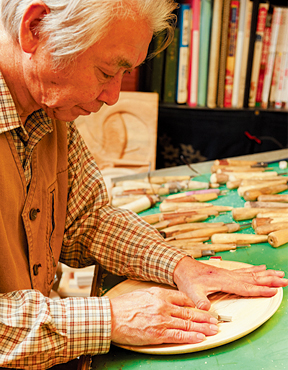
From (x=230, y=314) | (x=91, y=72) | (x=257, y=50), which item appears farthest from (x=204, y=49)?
(x=230, y=314)

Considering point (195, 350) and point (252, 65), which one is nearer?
point (195, 350)

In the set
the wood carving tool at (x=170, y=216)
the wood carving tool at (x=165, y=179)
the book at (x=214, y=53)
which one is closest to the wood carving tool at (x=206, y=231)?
the wood carving tool at (x=170, y=216)

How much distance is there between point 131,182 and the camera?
2.05 m

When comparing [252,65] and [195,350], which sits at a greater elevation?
[252,65]

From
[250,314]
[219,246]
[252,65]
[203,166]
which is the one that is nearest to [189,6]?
[252,65]

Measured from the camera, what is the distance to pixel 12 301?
92 cm

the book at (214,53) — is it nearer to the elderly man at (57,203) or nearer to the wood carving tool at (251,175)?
the wood carving tool at (251,175)

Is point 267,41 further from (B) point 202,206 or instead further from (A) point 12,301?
(A) point 12,301

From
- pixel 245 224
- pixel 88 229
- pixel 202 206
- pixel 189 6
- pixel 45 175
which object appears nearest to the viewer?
pixel 45 175

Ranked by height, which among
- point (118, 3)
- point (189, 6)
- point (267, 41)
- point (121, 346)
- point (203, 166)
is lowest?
point (121, 346)

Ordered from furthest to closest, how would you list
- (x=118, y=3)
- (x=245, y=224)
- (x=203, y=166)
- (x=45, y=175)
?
(x=203, y=166), (x=245, y=224), (x=45, y=175), (x=118, y=3)

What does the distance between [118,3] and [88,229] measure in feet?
2.50

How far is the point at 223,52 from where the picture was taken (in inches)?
119

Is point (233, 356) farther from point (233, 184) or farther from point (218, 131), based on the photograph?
point (218, 131)
